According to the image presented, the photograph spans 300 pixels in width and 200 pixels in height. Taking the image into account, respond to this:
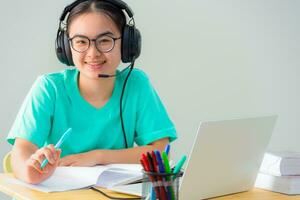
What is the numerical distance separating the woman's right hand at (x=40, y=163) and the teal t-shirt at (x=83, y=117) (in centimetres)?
28

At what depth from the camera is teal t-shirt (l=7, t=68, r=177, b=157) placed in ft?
5.53

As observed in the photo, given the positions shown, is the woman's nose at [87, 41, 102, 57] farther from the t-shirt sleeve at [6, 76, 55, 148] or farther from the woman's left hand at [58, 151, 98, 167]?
the woman's left hand at [58, 151, 98, 167]

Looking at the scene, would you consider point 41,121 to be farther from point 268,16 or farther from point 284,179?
point 268,16

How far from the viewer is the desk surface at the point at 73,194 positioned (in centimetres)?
124

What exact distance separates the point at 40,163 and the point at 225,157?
0.44 m

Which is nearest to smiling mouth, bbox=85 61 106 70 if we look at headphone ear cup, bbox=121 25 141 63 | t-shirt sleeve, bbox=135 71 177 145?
headphone ear cup, bbox=121 25 141 63

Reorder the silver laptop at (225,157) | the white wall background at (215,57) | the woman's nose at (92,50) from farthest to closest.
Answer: the white wall background at (215,57) < the woman's nose at (92,50) < the silver laptop at (225,157)

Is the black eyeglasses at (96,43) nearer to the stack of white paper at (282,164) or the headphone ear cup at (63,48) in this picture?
the headphone ear cup at (63,48)

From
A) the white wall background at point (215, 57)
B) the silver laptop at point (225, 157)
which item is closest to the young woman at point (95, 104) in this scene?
the silver laptop at point (225, 157)

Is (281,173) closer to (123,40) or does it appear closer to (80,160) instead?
(80,160)

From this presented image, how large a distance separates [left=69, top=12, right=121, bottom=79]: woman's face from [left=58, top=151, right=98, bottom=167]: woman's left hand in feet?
0.94

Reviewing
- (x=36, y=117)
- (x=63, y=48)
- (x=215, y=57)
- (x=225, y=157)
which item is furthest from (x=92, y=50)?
(x=215, y=57)

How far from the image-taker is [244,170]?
1350 mm

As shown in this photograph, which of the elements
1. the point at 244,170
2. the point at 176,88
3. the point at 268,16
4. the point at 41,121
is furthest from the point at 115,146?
the point at 268,16
